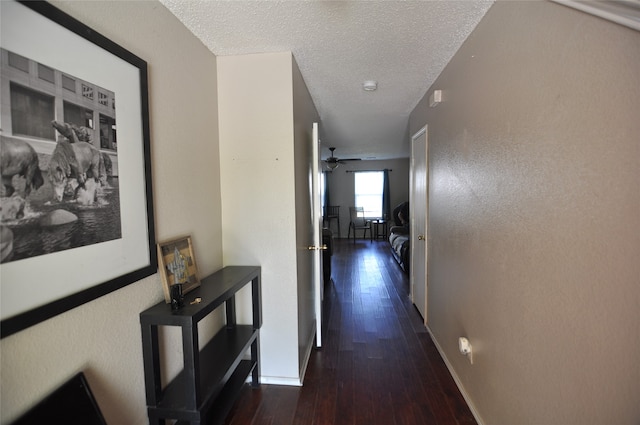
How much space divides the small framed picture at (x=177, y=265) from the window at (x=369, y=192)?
752 cm

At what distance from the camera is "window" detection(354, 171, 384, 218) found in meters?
8.66

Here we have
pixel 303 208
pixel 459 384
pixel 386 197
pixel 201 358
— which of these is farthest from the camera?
pixel 386 197

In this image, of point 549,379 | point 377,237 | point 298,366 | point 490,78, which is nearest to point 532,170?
point 490,78

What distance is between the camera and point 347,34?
167 centimetres

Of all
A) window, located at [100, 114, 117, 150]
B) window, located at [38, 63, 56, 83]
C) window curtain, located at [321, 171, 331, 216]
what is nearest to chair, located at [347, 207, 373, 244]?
window curtain, located at [321, 171, 331, 216]

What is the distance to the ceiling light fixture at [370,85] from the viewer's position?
241cm

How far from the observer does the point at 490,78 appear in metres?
1.43

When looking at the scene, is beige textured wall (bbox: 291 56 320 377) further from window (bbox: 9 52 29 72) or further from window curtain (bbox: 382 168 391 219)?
window curtain (bbox: 382 168 391 219)

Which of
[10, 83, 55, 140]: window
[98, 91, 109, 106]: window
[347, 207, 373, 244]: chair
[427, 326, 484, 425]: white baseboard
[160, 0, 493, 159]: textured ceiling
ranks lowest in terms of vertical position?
[427, 326, 484, 425]: white baseboard

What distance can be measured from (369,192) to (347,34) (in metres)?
7.19

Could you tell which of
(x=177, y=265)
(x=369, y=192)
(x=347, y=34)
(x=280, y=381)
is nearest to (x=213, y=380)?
(x=177, y=265)

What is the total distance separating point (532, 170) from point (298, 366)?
1.86m

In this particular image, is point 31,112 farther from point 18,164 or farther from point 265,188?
point 265,188

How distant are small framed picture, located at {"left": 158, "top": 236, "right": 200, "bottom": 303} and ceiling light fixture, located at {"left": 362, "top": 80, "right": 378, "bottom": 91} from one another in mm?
1927
